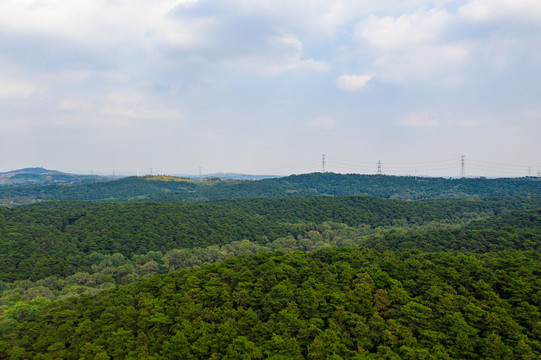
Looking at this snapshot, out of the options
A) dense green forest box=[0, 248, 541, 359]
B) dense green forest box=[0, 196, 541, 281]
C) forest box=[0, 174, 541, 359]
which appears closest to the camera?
dense green forest box=[0, 248, 541, 359]

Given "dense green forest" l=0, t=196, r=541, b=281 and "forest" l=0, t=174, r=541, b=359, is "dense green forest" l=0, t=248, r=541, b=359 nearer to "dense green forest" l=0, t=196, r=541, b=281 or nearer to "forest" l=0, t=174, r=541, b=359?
"forest" l=0, t=174, r=541, b=359

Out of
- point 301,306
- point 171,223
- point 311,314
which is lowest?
point 171,223

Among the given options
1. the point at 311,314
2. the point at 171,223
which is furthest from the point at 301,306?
the point at 171,223

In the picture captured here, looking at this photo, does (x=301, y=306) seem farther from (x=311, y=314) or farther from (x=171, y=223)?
(x=171, y=223)

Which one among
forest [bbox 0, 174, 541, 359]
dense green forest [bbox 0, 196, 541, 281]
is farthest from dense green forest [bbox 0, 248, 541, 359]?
dense green forest [bbox 0, 196, 541, 281]

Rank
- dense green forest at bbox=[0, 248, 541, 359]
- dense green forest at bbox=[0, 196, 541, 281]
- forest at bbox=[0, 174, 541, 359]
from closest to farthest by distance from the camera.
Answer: dense green forest at bbox=[0, 248, 541, 359]
forest at bbox=[0, 174, 541, 359]
dense green forest at bbox=[0, 196, 541, 281]

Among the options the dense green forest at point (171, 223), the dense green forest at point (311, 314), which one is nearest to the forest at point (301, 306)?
the dense green forest at point (311, 314)

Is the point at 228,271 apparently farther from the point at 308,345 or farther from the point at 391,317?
the point at 391,317

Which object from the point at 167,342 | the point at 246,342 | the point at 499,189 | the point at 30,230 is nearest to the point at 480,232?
the point at 246,342

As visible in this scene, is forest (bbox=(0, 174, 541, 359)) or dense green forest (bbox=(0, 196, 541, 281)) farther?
dense green forest (bbox=(0, 196, 541, 281))
